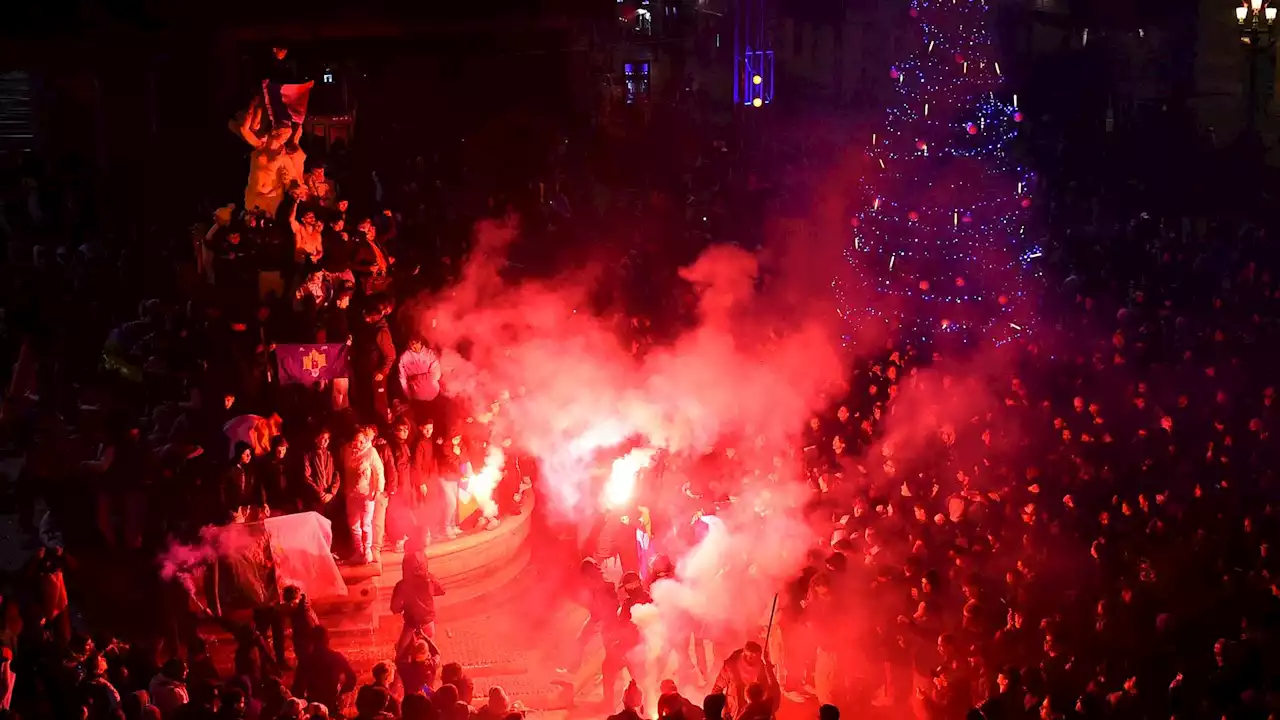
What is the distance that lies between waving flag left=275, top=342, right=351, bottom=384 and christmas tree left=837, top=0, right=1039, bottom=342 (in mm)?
6442

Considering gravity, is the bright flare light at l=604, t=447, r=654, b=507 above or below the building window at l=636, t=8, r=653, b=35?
below

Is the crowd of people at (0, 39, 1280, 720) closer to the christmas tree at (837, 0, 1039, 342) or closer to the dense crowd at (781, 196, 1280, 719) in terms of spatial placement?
the dense crowd at (781, 196, 1280, 719)

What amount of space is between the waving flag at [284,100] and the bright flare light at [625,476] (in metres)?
5.77

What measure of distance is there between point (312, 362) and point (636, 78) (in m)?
26.7

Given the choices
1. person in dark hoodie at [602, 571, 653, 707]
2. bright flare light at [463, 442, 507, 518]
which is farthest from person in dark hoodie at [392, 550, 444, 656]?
bright flare light at [463, 442, 507, 518]

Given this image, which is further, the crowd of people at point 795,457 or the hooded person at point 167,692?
the crowd of people at point 795,457

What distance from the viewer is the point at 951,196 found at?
54.0ft

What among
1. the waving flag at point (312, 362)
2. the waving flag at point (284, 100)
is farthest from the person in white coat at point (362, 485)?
the waving flag at point (284, 100)

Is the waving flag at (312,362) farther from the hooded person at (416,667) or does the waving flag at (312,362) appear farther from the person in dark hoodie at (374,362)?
the hooded person at (416,667)

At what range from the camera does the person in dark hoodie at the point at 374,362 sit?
44.8ft

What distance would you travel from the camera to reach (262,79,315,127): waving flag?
15.4 m

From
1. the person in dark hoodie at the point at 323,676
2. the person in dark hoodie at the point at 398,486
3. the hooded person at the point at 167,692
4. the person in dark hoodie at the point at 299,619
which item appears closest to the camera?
the hooded person at the point at 167,692

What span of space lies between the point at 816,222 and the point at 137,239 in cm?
1060

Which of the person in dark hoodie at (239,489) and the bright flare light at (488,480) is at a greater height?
the person in dark hoodie at (239,489)
